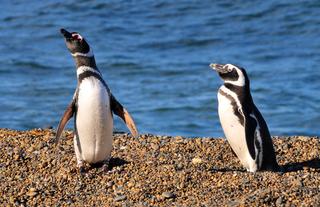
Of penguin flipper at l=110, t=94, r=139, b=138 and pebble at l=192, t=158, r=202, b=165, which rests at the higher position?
penguin flipper at l=110, t=94, r=139, b=138

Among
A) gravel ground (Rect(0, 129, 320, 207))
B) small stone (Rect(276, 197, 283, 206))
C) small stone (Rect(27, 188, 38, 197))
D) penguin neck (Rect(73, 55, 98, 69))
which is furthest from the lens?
penguin neck (Rect(73, 55, 98, 69))

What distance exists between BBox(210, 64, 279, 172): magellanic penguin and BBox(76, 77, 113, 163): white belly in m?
0.93

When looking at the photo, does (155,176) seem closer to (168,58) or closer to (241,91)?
(241,91)

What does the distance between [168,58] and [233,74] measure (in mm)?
9656

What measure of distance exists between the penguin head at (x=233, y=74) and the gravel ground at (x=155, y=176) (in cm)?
60

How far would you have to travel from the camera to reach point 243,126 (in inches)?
327

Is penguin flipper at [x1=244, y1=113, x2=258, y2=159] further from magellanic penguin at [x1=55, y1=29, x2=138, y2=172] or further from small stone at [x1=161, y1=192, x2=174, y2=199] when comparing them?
small stone at [x1=161, y1=192, x2=174, y2=199]

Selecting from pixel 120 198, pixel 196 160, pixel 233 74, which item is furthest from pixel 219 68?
pixel 120 198

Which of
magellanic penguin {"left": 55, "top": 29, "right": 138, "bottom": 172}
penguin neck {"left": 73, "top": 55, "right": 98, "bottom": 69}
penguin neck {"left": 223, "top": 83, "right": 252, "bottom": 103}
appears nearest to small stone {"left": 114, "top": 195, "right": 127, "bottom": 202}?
magellanic penguin {"left": 55, "top": 29, "right": 138, "bottom": 172}

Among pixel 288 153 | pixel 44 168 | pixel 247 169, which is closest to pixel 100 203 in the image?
pixel 44 168

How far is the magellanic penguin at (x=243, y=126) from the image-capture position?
27.1 feet

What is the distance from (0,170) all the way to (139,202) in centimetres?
127

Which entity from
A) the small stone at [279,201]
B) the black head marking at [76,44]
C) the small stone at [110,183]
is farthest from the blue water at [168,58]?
the small stone at [279,201]

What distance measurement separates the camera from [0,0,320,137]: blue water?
1565 centimetres
